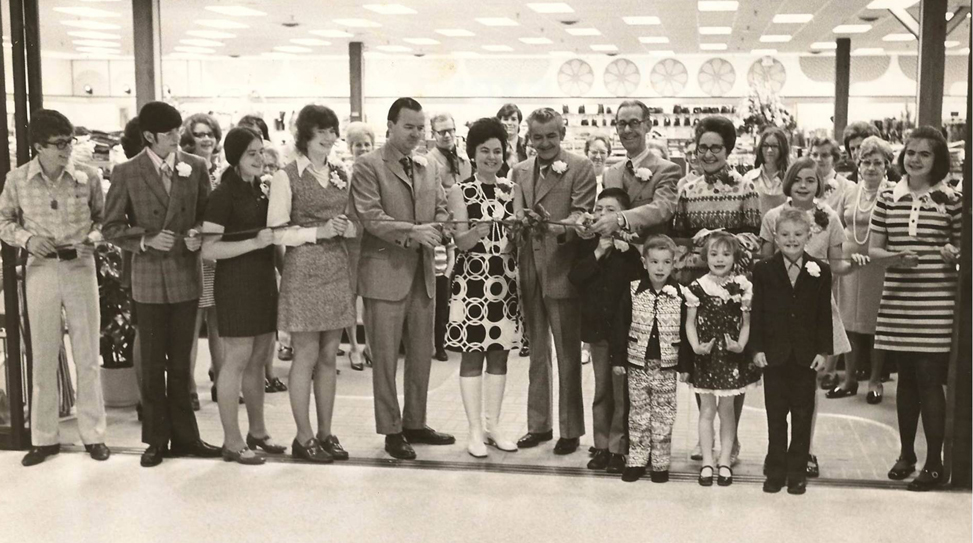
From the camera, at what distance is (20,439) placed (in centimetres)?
493

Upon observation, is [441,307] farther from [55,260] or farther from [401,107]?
[55,260]

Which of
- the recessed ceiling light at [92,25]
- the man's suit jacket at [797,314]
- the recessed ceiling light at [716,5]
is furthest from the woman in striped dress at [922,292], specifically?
the recessed ceiling light at [92,25]

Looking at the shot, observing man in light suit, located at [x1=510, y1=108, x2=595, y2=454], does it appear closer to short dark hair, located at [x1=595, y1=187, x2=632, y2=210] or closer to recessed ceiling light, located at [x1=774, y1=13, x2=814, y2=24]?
short dark hair, located at [x1=595, y1=187, x2=632, y2=210]

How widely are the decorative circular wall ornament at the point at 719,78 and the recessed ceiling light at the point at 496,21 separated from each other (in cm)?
607

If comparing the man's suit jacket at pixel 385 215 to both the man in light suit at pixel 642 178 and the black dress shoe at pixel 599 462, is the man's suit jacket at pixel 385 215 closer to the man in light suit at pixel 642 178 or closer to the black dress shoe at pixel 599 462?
the man in light suit at pixel 642 178

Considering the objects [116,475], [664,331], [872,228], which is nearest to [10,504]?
[116,475]

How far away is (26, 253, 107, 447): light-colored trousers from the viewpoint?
4.60 m

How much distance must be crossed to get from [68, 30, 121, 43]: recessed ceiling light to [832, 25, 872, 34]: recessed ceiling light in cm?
1331

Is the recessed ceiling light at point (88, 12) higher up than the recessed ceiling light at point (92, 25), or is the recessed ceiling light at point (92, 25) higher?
the recessed ceiling light at point (92, 25)

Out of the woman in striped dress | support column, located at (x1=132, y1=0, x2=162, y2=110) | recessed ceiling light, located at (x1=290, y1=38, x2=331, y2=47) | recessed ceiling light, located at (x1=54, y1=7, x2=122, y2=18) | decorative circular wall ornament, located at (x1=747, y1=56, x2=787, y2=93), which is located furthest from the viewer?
decorative circular wall ornament, located at (x1=747, y1=56, x2=787, y2=93)

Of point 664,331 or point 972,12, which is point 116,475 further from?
point 972,12

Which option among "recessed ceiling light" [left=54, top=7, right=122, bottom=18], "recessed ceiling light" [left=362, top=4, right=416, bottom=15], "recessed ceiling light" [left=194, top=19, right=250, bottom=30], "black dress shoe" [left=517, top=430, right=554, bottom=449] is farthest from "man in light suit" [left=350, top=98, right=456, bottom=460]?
"recessed ceiling light" [left=194, top=19, right=250, bottom=30]

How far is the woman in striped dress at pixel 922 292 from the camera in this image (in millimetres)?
4309

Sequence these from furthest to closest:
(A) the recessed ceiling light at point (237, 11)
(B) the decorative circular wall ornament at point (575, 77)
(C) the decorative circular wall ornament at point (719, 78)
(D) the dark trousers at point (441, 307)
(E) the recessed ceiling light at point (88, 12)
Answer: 1. (B) the decorative circular wall ornament at point (575, 77)
2. (C) the decorative circular wall ornament at point (719, 78)
3. (E) the recessed ceiling light at point (88, 12)
4. (A) the recessed ceiling light at point (237, 11)
5. (D) the dark trousers at point (441, 307)
